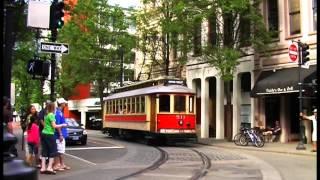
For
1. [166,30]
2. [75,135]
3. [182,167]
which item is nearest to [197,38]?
[166,30]

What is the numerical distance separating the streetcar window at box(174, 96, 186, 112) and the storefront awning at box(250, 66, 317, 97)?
4579 mm

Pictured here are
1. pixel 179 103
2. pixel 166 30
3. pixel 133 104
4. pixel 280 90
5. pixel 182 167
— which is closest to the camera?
pixel 182 167

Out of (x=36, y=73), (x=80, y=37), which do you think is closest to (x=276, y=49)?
(x=36, y=73)

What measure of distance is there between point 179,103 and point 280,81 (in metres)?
5.21

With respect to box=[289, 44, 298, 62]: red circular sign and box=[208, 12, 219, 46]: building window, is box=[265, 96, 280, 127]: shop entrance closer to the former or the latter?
box=[208, 12, 219, 46]: building window

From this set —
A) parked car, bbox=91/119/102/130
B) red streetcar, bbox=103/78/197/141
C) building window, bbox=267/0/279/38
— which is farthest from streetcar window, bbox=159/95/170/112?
parked car, bbox=91/119/102/130

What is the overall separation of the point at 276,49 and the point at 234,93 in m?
4.64

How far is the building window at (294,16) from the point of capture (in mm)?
29391

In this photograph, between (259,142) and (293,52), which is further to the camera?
(259,142)

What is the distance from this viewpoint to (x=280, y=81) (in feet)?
92.5

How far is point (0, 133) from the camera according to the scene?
9.12ft

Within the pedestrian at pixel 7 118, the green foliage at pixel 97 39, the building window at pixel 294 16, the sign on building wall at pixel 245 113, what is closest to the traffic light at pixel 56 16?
the pedestrian at pixel 7 118

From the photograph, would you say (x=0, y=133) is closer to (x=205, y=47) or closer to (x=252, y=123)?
(x=205, y=47)

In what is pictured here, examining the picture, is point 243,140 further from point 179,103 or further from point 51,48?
point 51,48
